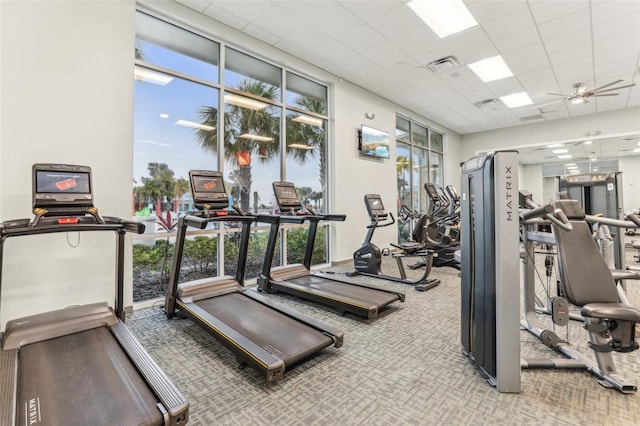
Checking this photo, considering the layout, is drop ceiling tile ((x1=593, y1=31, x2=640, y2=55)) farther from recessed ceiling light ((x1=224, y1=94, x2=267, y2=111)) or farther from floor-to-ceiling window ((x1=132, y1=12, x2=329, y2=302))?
recessed ceiling light ((x1=224, y1=94, x2=267, y2=111))

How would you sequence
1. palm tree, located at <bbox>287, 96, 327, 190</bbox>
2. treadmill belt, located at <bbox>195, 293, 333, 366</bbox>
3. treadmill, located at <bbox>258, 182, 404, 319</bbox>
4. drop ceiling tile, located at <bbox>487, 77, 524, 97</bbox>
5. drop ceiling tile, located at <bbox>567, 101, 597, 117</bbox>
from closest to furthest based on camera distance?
treadmill belt, located at <bbox>195, 293, 333, 366</bbox>
treadmill, located at <bbox>258, 182, 404, 319</bbox>
palm tree, located at <bbox>287, 96, 327, 190</bbox>
drop ceiling tile, located at <bbox>487, 77, 524, 97</bbox>
drop ceiling tile, located at <bbox>567, 101, 597, 117</bbox>

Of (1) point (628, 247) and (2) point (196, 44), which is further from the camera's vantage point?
(1) point (628, 247)

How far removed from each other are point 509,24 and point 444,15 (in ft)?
3.41

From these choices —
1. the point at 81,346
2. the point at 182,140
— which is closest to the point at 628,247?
the point at 182,140

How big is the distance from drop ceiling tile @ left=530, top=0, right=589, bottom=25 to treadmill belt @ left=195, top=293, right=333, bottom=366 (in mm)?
4989

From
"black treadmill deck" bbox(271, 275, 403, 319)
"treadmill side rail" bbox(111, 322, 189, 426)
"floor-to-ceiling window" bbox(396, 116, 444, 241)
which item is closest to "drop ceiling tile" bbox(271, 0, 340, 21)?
"black treadmill deck" bbox(271, 275, 403, 319)

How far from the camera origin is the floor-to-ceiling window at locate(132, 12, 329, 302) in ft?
12.9

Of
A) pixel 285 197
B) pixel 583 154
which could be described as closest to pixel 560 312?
pixel 285 197

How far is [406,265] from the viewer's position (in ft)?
20.6

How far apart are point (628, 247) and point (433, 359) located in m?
9.04

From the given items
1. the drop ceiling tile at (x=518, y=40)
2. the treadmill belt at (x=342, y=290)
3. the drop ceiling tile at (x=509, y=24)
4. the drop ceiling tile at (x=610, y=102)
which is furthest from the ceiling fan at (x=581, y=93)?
the treadmill belt at (x=342, y=290)

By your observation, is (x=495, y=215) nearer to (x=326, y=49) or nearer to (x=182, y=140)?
(x=182, y=140)

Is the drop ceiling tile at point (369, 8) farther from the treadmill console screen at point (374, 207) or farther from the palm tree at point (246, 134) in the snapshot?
the treadmill console screen at point (374, 207)

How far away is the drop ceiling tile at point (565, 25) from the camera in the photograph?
422cm
